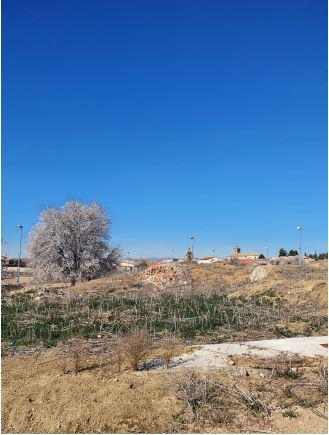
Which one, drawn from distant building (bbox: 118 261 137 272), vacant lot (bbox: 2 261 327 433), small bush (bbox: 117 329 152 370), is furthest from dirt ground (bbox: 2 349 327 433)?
distant building (bbox: 118 261 137 272)

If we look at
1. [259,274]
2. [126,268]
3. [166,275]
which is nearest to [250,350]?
[259,274]

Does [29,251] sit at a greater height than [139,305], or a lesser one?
greater

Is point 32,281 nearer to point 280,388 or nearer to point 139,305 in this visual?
point 139,305

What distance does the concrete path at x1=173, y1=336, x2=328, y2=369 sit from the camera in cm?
771

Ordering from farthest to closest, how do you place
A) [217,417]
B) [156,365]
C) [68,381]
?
[156,365], [68,381], [217,417]

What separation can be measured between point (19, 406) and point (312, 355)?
500 cm

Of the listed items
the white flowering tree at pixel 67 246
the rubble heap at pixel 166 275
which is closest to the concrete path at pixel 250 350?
the rubble heap at pixel 166 275

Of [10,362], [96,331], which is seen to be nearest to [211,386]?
[10,362]

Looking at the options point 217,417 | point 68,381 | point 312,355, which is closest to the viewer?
point 217,417

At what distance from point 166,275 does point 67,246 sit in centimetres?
723

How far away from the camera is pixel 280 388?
6625 mm

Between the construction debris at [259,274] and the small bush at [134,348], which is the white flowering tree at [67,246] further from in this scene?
the small bush at [134,348]

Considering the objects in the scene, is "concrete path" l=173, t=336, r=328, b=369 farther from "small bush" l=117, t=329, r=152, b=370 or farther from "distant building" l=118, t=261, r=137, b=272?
"distant building" l=118, t=261, r=137, b=272

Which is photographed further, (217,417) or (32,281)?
(32,281)
